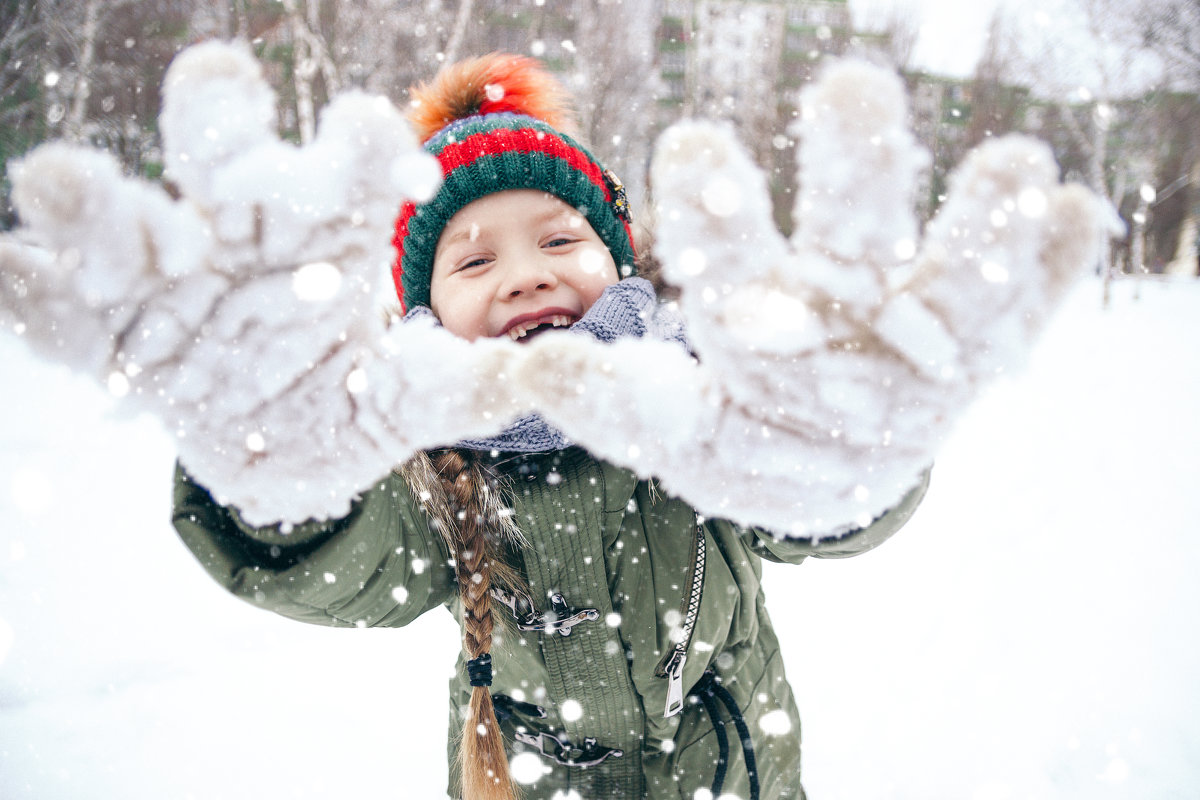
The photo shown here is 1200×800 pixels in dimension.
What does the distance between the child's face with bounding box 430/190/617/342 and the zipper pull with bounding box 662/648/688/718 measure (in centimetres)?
64

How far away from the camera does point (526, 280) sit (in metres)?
0.99

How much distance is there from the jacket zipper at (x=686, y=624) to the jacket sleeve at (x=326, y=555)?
1.50 ft

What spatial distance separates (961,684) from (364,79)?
31.8 feet

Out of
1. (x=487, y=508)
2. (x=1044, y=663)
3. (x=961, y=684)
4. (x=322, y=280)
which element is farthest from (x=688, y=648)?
(x=1044, y=663)

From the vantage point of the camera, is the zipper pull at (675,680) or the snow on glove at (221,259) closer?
the snow on glove at (221,259)

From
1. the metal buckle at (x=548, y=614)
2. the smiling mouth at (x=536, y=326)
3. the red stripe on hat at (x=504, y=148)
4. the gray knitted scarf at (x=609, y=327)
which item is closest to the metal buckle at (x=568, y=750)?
the metal buckle at (x=548, y=614)

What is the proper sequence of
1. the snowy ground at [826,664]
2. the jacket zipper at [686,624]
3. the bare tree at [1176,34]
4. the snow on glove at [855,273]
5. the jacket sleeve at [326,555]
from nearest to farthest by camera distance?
the snow on glove at [855,273] < the jacket sleeve at [326,555] < the jacket zipper at [686,624] < the snowy ground at [826,664] < the bare tree at [1176,34]

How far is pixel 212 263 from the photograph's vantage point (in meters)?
0.47

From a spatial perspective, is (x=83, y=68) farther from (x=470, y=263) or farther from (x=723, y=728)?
(x=723, y=728)

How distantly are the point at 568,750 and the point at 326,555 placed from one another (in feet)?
2.53

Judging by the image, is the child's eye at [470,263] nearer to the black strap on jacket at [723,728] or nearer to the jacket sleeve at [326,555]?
the jacket sleeve at [326,555]

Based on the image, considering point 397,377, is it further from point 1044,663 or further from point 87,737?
point 1044,663

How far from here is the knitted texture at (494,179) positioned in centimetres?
115

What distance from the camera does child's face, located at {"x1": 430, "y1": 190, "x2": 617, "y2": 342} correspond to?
39.4 inches
